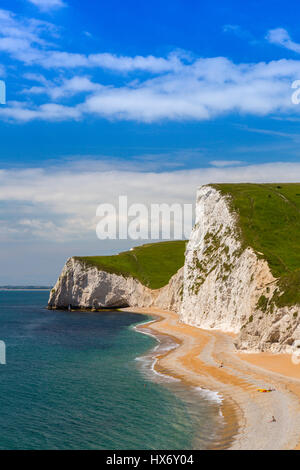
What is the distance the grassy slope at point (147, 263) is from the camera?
154m

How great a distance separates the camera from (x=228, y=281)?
248 feet

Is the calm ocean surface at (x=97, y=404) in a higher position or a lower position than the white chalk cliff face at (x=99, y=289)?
higher

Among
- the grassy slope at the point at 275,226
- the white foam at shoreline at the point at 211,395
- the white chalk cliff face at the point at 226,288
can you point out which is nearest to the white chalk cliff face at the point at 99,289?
the white chalk cliff face at the point at 226,288

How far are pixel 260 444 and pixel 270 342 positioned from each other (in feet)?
87.6

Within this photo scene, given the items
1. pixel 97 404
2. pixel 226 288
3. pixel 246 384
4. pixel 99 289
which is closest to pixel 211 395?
pixel 246 384

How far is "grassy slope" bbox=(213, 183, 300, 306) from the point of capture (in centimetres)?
5519

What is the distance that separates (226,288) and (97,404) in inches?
1808

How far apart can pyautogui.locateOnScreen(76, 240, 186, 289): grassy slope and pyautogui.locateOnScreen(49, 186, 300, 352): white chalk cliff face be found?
14072 millimetres

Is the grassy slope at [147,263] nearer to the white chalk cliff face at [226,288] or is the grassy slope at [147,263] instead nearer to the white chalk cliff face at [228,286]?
the white chalk cliff face at [226,288]

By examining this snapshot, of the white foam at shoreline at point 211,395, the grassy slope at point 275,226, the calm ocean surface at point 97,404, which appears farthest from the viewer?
the grassy slope at point 275,226

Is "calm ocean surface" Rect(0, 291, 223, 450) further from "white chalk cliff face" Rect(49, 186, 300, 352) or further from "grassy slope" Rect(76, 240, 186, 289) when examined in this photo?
"grassy slope" Rect(76, 240, 186, 289)

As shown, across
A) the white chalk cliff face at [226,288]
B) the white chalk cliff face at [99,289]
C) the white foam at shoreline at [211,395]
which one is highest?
the white chalk cliff face at [226,288]

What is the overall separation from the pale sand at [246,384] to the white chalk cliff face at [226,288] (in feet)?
10.5

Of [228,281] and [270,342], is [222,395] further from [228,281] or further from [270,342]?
[228,281]
